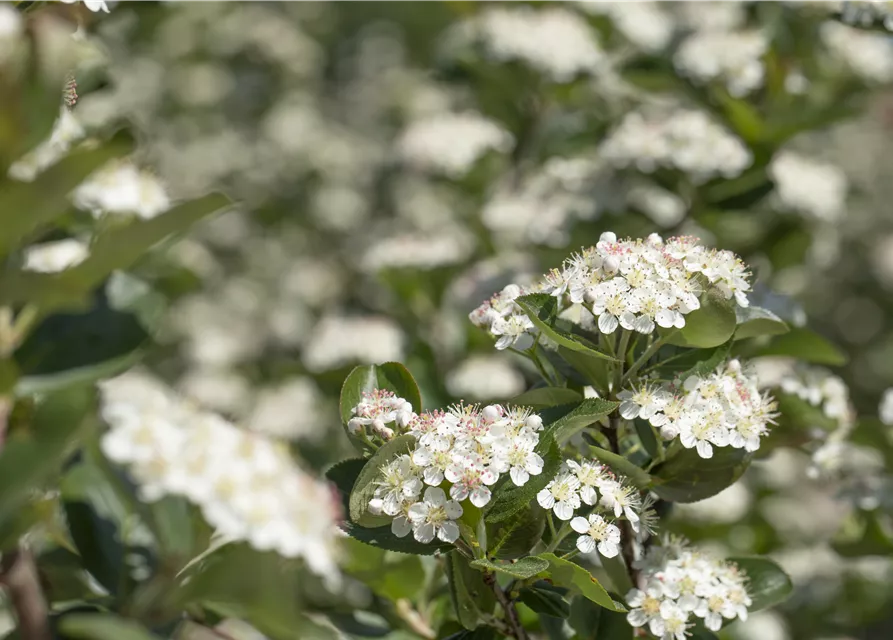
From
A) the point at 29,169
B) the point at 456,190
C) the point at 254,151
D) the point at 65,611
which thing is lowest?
the point at 254,151

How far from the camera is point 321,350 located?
1.95 metres

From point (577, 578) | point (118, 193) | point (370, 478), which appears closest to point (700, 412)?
point (577, 578)

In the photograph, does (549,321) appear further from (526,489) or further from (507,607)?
(507,607)

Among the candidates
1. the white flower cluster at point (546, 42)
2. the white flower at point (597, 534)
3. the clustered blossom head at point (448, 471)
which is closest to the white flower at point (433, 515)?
the clustered blossom head at point (448, 471)

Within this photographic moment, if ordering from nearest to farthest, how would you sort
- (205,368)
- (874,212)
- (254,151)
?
(205,368) → (254,151) → (874,212)

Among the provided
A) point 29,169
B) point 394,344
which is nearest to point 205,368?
point 394,344

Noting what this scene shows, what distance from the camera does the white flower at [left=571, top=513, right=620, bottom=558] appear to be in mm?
752

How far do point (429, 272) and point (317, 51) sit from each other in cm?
148

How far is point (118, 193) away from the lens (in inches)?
47.0

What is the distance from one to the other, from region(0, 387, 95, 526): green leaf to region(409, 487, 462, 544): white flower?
0.26m

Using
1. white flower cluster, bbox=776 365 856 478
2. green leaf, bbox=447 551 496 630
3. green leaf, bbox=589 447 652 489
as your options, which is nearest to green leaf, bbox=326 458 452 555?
green leaf, bbox=447 551 496 630

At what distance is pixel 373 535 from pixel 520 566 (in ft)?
0.46

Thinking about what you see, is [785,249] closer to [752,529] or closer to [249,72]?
[752,529]

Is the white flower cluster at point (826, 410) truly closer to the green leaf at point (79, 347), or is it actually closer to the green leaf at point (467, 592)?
the green leaf at point (467, 592)
